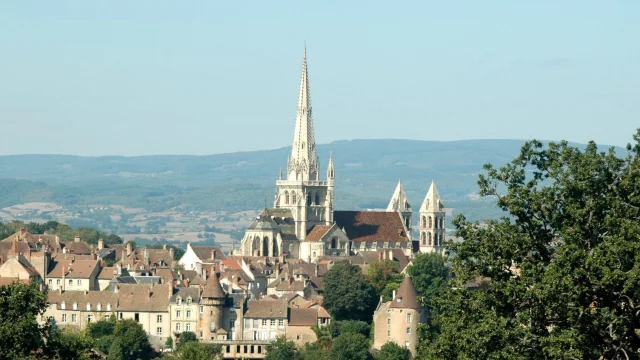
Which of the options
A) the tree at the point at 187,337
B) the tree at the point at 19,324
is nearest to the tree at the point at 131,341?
the tree at the point at 187,337

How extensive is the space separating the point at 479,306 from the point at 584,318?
3.15 metres

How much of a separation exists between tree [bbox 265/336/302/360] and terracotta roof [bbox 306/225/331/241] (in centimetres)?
5571

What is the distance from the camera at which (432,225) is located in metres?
172

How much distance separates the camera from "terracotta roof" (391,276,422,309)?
108 m

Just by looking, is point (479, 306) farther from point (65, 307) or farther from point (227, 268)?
point (227, 268)

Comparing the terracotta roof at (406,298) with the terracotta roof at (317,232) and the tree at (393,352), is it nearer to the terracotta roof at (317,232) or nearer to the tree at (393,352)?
the tree at (393,352)

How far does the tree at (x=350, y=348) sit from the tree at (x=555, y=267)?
5580cm

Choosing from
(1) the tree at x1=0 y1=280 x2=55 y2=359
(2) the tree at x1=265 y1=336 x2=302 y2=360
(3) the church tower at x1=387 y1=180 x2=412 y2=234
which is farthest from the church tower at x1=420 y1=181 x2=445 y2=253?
(1) the tree at x1=0 y1=280 x2=55 y2=359

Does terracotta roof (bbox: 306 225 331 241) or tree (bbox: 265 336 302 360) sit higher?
terracotta roof (bbox: 306 225 331 241)

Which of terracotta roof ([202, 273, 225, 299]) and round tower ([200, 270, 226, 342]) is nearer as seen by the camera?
Answer: round tower ([200, 270, 226, 342])

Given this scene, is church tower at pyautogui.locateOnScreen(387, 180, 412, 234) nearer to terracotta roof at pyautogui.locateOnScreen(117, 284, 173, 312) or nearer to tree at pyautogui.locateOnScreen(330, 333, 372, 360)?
terracotta roof at pyautogui.locateOnScreen(117, 284, 173, 312)

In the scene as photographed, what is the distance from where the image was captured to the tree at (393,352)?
335 feet

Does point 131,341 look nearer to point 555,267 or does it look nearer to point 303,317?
point 303,317

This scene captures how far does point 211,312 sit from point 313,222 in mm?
56486
